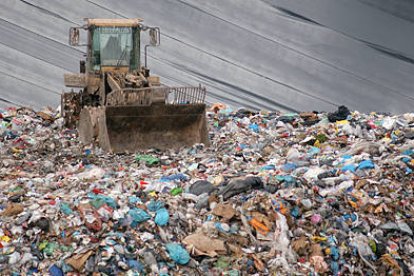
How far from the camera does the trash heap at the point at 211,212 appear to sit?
6.09 m

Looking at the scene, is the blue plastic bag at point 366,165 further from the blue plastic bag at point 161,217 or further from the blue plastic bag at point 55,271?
the blue plastic bag at point 55,271

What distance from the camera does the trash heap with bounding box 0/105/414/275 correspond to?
609 centimetres

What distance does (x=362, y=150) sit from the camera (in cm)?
899

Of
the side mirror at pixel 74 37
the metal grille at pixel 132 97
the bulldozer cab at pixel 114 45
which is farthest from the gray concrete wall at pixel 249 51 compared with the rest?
the metal grille at pixel 132 97

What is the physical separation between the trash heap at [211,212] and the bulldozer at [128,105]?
0.22m

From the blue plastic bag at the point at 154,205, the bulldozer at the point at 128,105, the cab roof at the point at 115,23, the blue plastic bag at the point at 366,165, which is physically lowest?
the blue plastic bag at the point at 154,205

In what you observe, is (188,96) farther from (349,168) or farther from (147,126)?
(349,168)

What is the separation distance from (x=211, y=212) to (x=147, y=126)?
3028mm

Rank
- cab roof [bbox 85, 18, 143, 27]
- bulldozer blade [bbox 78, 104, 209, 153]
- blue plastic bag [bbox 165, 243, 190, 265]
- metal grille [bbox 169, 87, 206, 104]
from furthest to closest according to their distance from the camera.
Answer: cab roof [bbox 85, 18, 143, 27], metal grille [bbox 169, 87, 206, 104], bulldozer blade [bbox 78, 104, 209, 153], blue plastic bag [bbox 165, 243, 190, 265]

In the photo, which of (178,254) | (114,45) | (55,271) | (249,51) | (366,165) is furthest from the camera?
(249,51)

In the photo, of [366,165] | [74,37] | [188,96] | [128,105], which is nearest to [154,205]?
[366,165]

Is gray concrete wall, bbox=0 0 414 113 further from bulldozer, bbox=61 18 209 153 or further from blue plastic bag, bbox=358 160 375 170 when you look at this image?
blue plastic bag, bbox=358 160 375 170

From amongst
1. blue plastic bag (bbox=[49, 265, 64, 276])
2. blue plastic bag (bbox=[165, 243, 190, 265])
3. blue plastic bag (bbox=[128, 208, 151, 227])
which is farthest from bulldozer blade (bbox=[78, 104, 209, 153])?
blue plastic bag (bbox=[49, 265, 64, 276])

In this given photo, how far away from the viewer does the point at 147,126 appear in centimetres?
964
